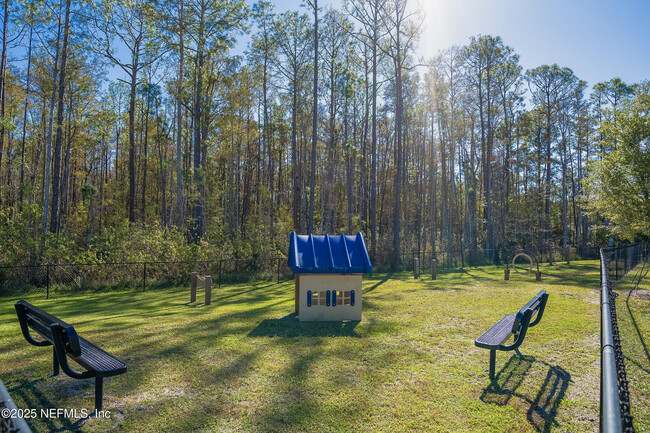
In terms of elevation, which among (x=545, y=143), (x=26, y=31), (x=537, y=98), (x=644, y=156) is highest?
(x=537, y=98)

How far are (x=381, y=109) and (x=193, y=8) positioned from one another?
59.3 ft

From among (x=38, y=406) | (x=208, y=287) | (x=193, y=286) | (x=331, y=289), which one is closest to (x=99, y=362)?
(x=38, y=406)

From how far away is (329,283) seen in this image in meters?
7.95

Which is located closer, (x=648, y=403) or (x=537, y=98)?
(x=648, y=403)

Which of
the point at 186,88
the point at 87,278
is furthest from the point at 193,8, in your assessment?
the point at 87,278

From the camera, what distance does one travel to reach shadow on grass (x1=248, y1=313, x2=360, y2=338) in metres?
6.89

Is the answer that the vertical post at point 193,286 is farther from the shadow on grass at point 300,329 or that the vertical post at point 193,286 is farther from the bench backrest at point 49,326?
the bench backrest at point 49,326

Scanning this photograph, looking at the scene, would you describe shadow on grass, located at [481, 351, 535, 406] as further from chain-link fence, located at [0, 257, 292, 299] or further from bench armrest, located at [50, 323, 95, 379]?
chain-link fence, located at [0, 257, 292, 299]

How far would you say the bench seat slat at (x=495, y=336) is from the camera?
4.46 meters

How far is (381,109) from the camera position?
1303 inches

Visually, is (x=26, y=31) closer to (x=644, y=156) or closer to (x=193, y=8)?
(x=193, y=8)

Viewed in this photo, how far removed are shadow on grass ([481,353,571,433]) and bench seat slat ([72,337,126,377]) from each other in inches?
156

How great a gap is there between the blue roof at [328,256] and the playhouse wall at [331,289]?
253 mm

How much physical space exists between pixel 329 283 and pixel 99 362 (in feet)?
15.8
